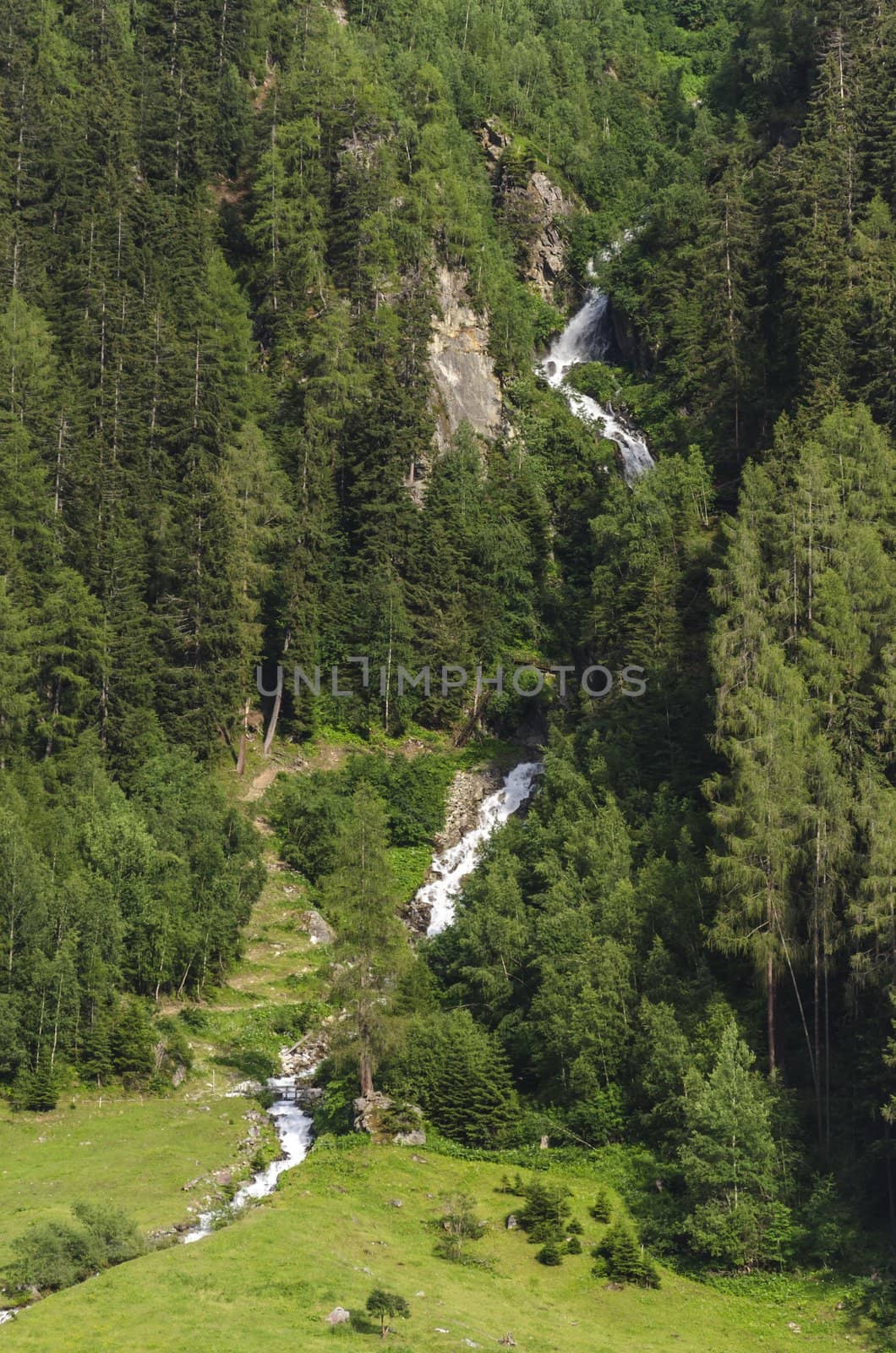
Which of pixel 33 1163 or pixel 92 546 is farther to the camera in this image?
pixel 92 546

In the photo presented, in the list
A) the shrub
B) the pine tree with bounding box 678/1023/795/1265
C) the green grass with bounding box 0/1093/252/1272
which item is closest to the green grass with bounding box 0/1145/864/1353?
the shrub

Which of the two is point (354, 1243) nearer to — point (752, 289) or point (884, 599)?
point (884, 599)

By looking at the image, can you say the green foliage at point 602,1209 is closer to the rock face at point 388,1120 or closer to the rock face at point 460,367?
the rock face at point 388,1120

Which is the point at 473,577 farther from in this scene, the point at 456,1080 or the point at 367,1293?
the point at 367,1293

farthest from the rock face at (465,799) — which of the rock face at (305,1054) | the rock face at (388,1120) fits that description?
the rock face at (388,1120)

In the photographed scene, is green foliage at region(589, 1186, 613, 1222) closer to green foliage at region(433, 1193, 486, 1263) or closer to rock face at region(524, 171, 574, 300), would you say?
green foliage at region(433, 1193, 486, 1263)

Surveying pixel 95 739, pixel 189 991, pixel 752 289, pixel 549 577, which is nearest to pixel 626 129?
pixel 752 289

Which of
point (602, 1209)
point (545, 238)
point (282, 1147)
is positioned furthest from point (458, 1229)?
point (545, 238)
